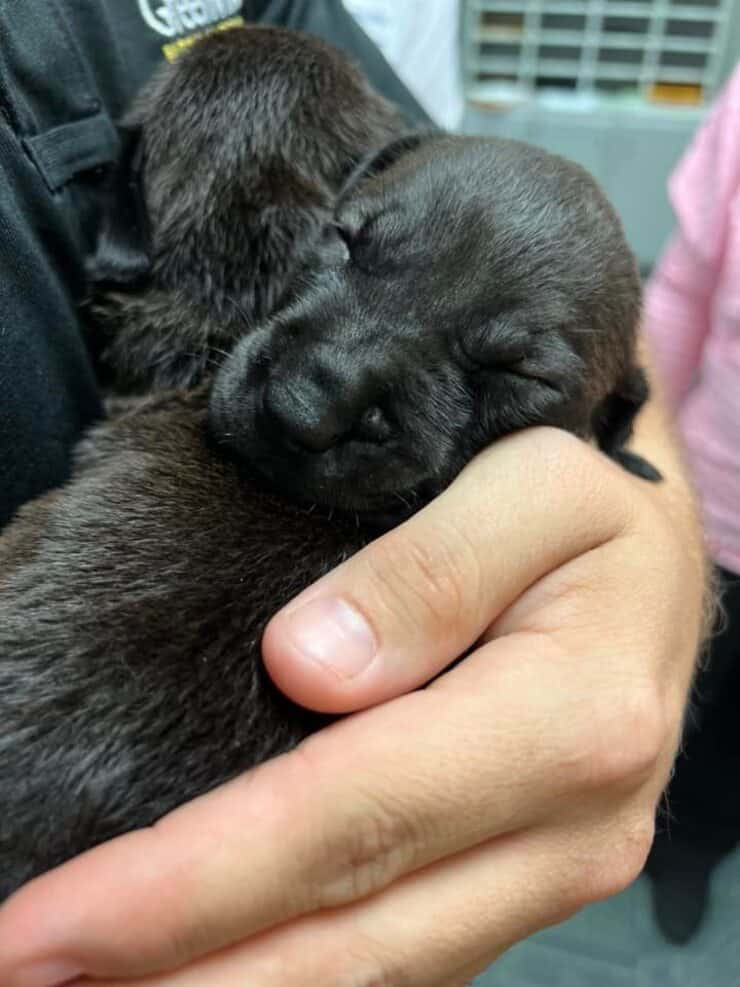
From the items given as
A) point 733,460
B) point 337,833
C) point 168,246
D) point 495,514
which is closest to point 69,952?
point 337,833

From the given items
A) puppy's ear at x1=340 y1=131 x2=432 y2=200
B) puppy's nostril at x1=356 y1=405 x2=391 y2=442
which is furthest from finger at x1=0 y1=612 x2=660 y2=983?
puppy's ear at x1=340 y1=131 x2=432 y2=200

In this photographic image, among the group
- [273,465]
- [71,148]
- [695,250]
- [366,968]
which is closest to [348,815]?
[366,968]

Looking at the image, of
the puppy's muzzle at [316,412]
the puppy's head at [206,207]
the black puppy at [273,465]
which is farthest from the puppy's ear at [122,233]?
the puppy's muzzle at [316,412]

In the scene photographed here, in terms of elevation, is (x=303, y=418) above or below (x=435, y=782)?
above

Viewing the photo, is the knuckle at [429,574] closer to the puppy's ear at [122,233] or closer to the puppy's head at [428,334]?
the puppy's head at [428,334]

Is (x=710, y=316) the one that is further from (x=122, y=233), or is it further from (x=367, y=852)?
(x=367, y=852)

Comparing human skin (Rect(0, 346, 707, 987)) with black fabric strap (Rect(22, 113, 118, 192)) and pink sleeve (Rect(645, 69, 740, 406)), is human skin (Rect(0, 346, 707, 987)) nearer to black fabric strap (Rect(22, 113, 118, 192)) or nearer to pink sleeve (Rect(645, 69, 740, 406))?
black fabric strap (Rect(22, 113, 118, 192))
